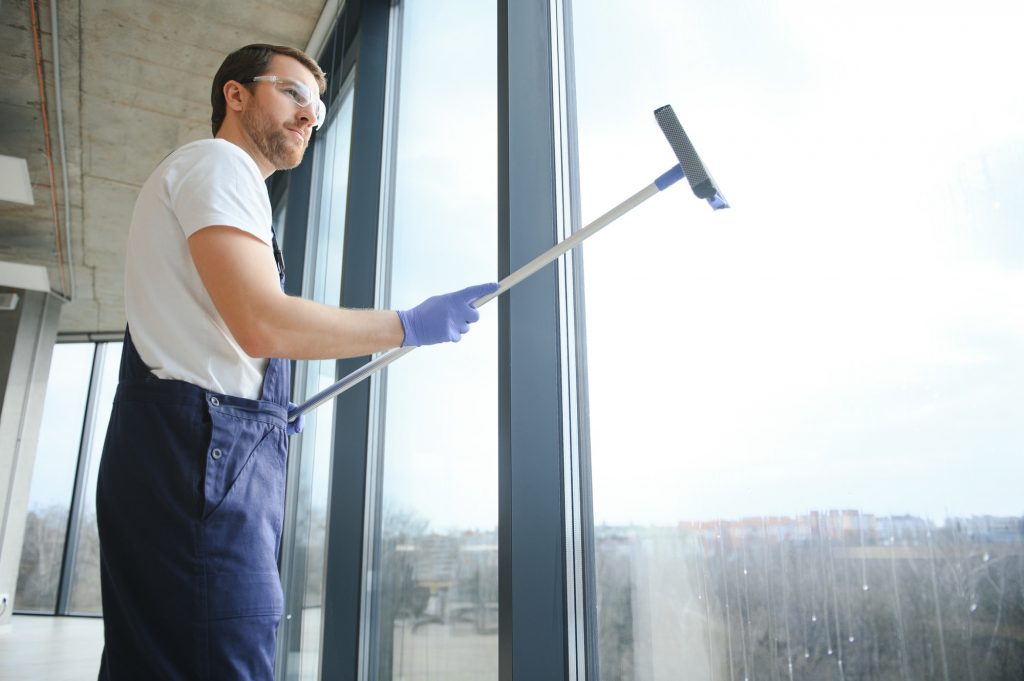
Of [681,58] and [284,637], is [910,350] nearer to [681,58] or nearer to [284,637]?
[681,58]

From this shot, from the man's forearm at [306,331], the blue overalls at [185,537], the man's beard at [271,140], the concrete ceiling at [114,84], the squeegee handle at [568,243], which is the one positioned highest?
the concrete ceiling at [114,84]

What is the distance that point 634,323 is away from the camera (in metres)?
1.32

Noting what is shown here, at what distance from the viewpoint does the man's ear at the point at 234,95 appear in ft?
4.14

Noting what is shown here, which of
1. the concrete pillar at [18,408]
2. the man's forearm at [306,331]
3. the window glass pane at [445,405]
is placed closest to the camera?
the man's forearm at [306,331]

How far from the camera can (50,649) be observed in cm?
481

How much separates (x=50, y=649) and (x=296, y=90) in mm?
4930

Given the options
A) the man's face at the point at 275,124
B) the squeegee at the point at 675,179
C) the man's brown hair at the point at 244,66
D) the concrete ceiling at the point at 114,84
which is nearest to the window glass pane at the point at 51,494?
the concrete ceiling at the point at 114,84

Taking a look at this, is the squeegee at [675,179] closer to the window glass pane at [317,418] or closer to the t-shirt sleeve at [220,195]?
the t-shirt sleeve at [220,195]

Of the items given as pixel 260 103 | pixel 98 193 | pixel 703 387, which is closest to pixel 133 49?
pixel 98 193

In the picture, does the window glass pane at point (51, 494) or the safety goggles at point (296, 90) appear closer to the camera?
the safety goggles at point (296, 90)

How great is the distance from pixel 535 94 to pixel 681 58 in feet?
1.43

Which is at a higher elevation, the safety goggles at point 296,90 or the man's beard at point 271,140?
the safety goggles at point 296,90

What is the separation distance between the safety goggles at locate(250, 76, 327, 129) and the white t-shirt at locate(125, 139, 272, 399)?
260 mm

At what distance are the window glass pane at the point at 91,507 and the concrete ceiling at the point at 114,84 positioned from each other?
2405mm
